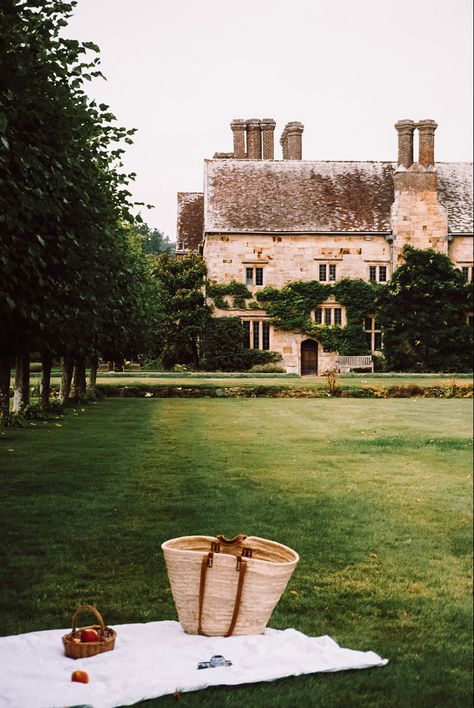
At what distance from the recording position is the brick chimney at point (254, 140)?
13.3ft

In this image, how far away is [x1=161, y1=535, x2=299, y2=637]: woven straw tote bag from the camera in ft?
11.6

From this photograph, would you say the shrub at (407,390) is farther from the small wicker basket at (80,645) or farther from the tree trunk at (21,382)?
the tree trunk at (21,382)

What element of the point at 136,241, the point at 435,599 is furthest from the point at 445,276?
the point at 136,241

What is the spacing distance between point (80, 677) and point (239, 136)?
8.41ft

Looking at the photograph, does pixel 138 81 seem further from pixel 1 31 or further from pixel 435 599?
pixel 435 599

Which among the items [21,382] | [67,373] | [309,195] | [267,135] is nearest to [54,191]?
[309,195]

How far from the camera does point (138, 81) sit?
391 cm

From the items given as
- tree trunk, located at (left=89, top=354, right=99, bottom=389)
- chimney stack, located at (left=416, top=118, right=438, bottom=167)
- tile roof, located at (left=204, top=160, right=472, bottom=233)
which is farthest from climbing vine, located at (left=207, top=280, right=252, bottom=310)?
tree trunk, located at (left=89, top=354, right=99, bottom=389)

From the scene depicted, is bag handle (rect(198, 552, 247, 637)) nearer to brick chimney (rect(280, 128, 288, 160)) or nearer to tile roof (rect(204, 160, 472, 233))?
tile roof (rect(204, 160, 472, 233))

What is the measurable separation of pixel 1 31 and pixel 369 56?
2.24 metres

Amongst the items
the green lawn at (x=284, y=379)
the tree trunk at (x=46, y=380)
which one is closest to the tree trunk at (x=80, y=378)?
the tree trunk at (x=46, y=380)

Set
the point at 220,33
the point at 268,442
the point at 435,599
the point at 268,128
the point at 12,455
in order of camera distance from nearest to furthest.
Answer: the point at 220,33 < the point at 268,128 < the point at 435,599 < the point at 268,442 < the point at 12,455

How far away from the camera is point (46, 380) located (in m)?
9.18

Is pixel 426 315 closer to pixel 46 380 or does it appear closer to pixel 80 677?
pixel 80 677
